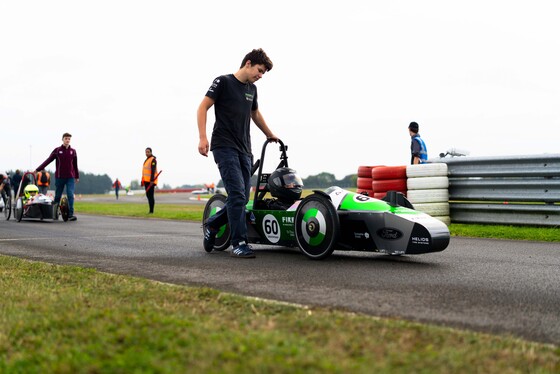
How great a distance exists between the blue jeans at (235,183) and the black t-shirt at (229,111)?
9cm

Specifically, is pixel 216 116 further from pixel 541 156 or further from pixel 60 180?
pixel 60 180

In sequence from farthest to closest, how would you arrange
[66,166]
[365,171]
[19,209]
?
[19,209] < [66,166] < [365,171]

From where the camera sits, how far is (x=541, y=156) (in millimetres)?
10422

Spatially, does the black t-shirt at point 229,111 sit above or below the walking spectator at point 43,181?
above

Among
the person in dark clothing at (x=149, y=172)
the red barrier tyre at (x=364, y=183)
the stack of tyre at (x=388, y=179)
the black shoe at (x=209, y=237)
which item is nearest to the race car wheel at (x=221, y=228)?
the black shoe at (x=209, y=237)

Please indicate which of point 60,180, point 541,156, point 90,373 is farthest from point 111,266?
point 60,180

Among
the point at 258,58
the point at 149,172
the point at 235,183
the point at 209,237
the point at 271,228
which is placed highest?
the point at 258,58

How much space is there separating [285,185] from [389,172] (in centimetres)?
484

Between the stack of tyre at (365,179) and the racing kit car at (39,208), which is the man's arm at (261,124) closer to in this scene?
the stack of tyre at (365,179)

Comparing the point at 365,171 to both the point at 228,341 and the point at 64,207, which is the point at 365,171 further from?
the point at 228,341

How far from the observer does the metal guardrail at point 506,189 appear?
10242mm

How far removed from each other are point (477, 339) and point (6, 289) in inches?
131

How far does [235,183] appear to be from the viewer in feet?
22.4

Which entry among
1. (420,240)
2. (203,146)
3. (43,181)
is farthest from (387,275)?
(43,181)
